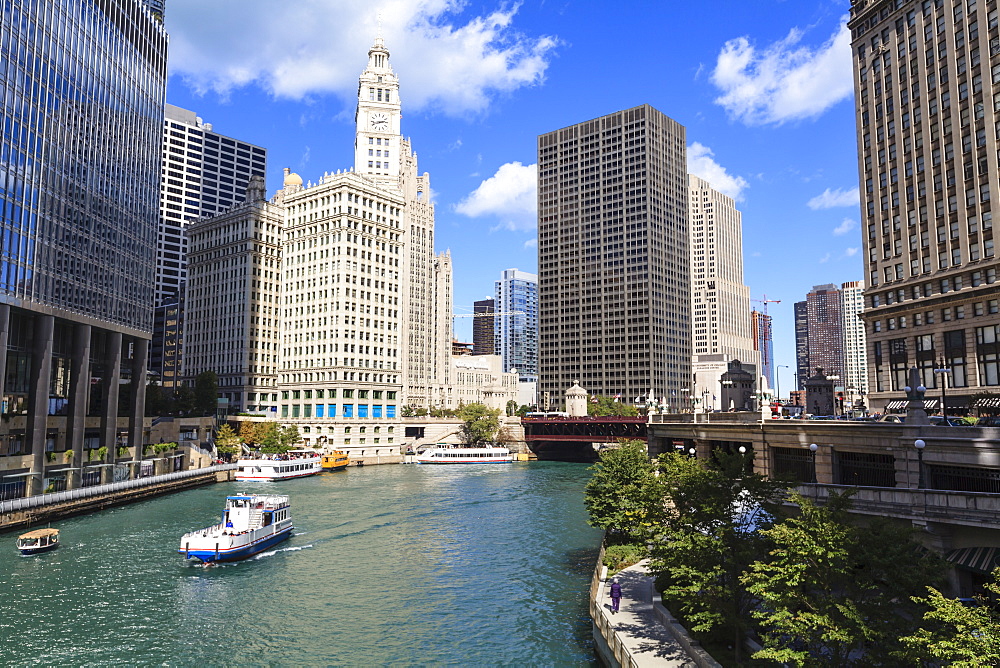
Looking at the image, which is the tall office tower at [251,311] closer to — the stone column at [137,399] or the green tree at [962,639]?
the stone column at [137,399]

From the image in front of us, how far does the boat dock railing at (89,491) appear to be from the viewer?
73.1 m

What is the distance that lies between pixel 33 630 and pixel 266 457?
93025 millimetres

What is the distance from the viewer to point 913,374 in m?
39.3

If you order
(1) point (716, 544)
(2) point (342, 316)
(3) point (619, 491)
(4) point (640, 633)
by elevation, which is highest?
(2) point (342, 316)

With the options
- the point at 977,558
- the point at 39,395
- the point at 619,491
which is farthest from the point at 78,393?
the point at 977,558

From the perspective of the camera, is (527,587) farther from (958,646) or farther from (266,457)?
(266,457)

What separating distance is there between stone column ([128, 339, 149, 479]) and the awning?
4228 inches

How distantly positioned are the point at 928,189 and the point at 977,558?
219 feet

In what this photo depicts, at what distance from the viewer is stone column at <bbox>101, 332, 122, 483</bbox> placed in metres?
102

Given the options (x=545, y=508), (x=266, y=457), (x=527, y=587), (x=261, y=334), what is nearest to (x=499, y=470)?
(x=266, y=457)

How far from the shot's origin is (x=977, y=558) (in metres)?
35.2

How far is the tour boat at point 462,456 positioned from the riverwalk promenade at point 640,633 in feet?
425

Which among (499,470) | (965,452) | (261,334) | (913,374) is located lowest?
(499,470)

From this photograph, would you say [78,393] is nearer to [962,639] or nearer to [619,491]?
[619,491]
